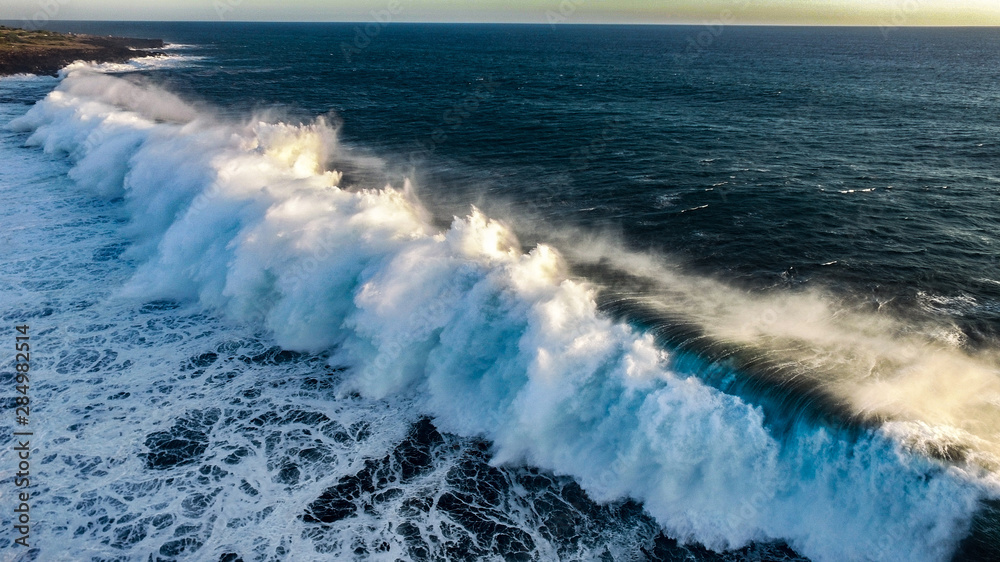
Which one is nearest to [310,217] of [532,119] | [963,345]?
[963,345]

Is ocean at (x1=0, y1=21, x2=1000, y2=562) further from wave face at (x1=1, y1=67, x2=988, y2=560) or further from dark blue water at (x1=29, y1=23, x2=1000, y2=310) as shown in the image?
dark blue water at (x1=29, y1=23, x2=1000, y2=310)

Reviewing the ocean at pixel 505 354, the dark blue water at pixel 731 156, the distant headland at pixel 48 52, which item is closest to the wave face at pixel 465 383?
the ocean at pixel 505 354

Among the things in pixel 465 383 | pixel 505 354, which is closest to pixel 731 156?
pixel 505 354

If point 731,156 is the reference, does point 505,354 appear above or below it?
below

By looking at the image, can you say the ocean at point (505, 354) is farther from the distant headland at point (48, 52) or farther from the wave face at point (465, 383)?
the distant headland at point (48, 52)

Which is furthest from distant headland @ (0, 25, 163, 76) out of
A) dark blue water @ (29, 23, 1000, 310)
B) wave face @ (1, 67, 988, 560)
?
wave face @ (1, 67, 988, 560)

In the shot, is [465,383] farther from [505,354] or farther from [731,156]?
[731,156]
